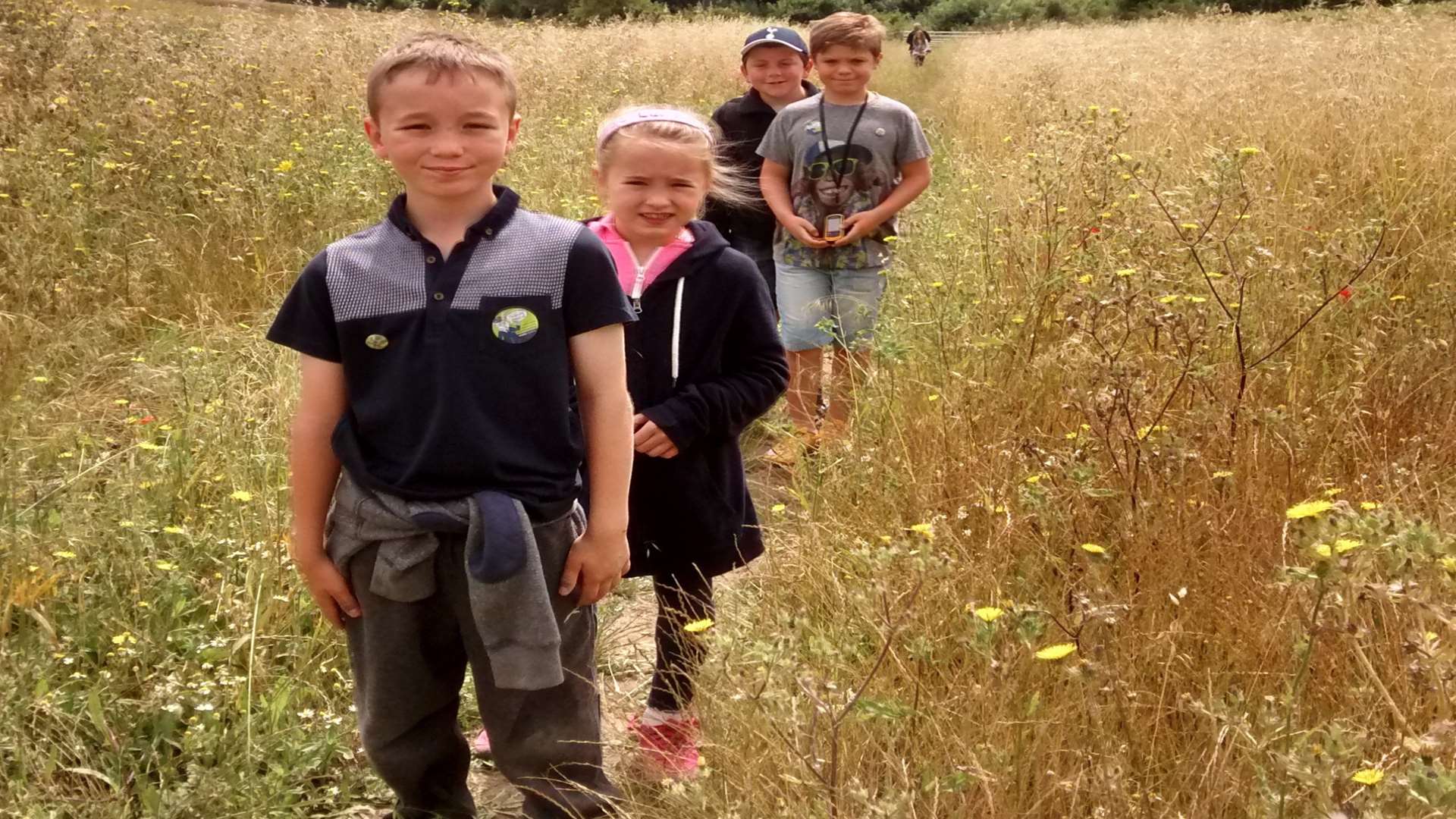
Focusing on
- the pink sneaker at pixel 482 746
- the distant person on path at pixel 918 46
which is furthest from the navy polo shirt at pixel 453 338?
the distant person on path at pixel 918 46

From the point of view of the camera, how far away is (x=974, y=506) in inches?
101

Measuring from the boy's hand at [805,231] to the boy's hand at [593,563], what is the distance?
234 centimetres

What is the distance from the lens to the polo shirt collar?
1796mm

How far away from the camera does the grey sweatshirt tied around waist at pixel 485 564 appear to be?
1.75 meters

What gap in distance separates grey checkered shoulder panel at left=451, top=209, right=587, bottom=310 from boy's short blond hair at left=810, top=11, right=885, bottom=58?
244 centimetres

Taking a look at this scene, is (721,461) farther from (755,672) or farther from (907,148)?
(907,148)

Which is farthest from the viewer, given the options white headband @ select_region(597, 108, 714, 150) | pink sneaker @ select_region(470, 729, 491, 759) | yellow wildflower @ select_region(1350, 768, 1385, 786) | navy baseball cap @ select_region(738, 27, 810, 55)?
navy baseball cap @ select_region(738, 27, 810, 55)

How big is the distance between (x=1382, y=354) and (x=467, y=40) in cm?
249

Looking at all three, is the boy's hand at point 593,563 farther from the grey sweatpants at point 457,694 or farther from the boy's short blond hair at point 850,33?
the boy's short blond hair at point 850,33

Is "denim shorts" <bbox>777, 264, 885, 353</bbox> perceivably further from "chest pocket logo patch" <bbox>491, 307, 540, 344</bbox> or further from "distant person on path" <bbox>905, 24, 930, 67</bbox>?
"distant person on path" <bbox>905, 24, 930, 67</bbox>

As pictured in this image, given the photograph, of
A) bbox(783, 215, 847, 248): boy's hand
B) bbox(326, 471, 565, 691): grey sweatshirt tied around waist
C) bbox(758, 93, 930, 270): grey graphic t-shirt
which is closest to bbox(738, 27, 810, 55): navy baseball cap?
bbox(758, 93, 930, 270): grey graphic t-shirt

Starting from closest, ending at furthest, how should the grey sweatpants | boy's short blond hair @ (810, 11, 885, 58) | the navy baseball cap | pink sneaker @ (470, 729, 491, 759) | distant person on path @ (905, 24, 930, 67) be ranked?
the grey sweatpants, pink sneaker @ (470, 729, 491, 759), boy's short blond hair @ (810, 11, 885, 58), the navy baseball cap, distant person on path @ (905, 24, 930, 67)

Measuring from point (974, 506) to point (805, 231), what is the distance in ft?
5.84

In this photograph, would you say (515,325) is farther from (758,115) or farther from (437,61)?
(758,115)
